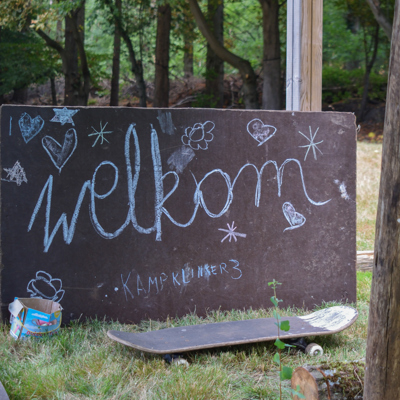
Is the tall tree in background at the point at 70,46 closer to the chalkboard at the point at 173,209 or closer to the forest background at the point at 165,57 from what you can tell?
the forest background at the point at 165,57

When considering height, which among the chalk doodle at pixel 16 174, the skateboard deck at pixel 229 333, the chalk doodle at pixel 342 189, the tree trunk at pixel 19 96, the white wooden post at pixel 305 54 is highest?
the tree trunk at pixel 19 96

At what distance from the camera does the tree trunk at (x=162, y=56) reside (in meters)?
13.9

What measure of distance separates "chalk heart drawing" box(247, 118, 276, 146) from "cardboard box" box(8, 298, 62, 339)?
82.1 inches

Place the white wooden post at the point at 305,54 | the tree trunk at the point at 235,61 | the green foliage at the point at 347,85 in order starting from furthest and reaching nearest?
1. the green foliage at the point at 347,85
2. the tree trunk at the point at 235,61
3. the white wooden post at the point at 305,54

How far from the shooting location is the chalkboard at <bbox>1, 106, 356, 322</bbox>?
149 inches

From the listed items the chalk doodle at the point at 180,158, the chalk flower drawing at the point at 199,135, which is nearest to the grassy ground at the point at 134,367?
the chalk doodle at the point at 180,158

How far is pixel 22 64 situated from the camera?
1433cm

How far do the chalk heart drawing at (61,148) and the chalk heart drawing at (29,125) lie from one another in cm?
9

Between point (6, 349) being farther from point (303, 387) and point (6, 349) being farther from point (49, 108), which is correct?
point (303, 387)

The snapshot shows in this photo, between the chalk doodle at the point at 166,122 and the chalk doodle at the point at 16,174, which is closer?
the chalk doodle at the point at 16,174

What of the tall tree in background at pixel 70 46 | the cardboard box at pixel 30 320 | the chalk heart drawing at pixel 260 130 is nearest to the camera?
the cardboard box at pixel 30 320

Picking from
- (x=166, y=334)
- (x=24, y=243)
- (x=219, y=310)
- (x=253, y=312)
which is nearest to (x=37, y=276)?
(x=24, y=243)

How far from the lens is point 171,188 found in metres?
4.00

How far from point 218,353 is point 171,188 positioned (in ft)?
4.47
